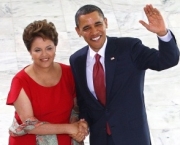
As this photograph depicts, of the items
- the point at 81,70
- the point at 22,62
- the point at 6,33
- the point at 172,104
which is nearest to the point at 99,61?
the point at 81,70

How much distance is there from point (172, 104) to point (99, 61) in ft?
7.07

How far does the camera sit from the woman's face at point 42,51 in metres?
3.16

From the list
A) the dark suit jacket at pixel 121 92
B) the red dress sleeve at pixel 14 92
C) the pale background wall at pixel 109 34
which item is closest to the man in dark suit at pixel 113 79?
the dark suit jacket at pixel 121 92

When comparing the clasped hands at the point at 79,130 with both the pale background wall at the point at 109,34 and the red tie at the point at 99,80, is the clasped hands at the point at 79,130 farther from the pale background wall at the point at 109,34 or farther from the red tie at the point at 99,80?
the pale background wall at the point at 109,34

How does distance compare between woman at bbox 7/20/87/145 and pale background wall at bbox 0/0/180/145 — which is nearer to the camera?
woman at bbox 7/20/87/145

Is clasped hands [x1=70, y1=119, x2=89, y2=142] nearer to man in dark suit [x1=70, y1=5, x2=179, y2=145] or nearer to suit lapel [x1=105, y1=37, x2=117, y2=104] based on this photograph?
man in dark suit [x1=70, y1=5, x2=179, y2=145]

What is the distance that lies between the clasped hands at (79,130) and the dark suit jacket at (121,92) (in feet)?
0.24

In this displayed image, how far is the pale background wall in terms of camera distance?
501 cm

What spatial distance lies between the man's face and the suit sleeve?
201mm

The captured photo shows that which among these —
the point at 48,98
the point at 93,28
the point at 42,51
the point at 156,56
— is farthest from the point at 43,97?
the point at 156,56

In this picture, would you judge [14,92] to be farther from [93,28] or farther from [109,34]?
[109,34]

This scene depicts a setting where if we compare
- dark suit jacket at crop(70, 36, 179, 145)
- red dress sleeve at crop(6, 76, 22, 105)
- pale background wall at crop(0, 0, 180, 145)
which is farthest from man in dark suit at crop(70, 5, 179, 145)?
pale background wall at crop(0, 0, 180, 145)

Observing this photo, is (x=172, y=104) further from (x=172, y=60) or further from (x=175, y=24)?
(x=172, y=60)

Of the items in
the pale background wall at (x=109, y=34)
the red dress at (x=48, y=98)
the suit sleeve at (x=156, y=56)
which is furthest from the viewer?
the pale background wall at (x=109, y=34)
